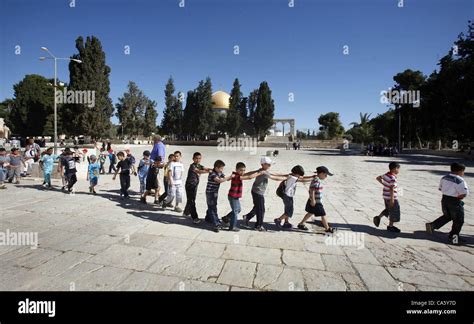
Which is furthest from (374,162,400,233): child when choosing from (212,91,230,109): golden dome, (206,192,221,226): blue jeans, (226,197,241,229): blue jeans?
(212,91,230,109): golden dome

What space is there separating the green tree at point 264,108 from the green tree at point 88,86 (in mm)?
32578

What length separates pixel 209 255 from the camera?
399 cm

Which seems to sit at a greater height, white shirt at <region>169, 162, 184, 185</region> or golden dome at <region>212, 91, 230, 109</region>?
golden dome at <region>212, 91, 230, 109</region>

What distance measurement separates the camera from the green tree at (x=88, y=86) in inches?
1394

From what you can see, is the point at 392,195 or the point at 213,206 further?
the point at 213,206

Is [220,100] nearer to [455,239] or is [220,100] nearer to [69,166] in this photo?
[69,166]

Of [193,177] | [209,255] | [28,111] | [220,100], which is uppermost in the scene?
[220,100]

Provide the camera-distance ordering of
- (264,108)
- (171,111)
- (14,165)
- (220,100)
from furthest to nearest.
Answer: (220,100)
(171,111)
(264,108)
(14,165)

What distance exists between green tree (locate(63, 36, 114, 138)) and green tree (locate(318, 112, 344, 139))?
54.4m

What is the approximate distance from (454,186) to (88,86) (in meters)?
41.1

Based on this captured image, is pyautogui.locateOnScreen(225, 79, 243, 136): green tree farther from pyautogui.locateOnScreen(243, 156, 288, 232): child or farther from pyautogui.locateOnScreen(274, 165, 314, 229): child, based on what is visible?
pyautogui.locateOnScreen(243, 156, 288, 232): child

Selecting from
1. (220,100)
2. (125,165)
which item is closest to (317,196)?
(125,165)

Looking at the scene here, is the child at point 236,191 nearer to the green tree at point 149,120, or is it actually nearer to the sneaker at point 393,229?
the sneaker at point 393,229

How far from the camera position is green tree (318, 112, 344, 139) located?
73750mm
